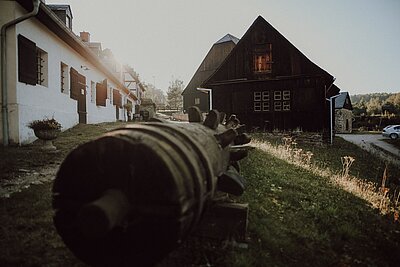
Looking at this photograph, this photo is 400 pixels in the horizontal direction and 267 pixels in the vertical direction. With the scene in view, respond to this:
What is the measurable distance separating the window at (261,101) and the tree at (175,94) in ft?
117

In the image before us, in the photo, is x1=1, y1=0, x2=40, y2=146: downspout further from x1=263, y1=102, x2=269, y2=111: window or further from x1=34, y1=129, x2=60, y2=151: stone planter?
x1=263, y1=102, x2=269, y2=111: window

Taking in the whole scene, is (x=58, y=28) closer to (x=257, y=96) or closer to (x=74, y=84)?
(x=74, y=84)

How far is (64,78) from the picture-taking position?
11.2 m

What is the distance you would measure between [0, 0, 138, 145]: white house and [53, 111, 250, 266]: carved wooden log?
6.82 meters

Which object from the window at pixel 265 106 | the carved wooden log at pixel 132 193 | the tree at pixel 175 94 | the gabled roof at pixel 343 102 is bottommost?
the carved wooden log at pixel 132 193

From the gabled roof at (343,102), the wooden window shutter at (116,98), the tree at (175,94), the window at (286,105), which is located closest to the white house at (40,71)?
the wooden window shutter at (116,98)

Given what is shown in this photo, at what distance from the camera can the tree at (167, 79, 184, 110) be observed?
50906 millimetres

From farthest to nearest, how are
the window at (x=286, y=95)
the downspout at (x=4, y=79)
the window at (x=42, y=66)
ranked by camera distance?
the window at (x=286, y=95), the window at (x=42, y=66), the downspout at (x=4, y=79)

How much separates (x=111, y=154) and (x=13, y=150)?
6.38 m

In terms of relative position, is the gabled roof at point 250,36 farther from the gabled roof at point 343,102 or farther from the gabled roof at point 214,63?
the gabled roof at point 343,102

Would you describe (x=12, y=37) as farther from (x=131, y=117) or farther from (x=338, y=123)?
(x=338, y=123)

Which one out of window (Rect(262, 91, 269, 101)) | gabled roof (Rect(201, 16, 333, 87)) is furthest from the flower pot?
window (Rect(262, 91, 269, 101))

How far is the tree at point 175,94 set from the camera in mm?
50906

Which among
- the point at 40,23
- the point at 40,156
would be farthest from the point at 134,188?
the point at 40,23
